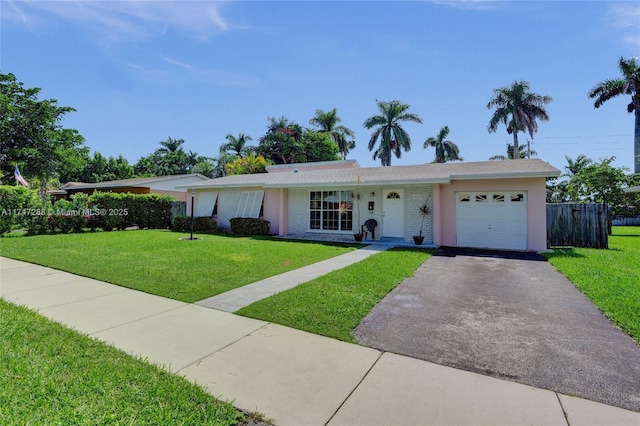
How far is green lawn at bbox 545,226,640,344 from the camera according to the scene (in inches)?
175

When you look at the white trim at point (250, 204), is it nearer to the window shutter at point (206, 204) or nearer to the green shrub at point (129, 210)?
the window shutter at point (206, 204)

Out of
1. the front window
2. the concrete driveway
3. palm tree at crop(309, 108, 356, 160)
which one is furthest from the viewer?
palm tree at crop(309, 108, 356, 160)

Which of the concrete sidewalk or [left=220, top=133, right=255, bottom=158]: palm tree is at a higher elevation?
[left=220, top=133, right=255, bottom=158]: palm tree

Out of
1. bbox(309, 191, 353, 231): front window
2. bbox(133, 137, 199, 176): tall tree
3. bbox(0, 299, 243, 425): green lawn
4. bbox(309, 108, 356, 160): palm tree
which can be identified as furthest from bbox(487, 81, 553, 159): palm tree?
bbox(133, 137, 199, 176): tall tree

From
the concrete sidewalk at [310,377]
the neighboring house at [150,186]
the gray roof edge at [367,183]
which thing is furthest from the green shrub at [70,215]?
the concrete sidewalk at [310,377]

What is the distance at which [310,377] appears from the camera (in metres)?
2.91

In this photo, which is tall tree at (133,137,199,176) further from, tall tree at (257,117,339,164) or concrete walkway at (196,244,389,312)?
concrete walkway at (196,244,389,312)

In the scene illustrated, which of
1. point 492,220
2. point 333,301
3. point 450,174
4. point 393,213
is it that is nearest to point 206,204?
point 393,213

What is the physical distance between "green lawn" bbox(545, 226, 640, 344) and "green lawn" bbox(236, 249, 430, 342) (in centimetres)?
331

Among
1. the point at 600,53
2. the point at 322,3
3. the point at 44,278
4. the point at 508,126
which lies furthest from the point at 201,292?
the point at 508,126

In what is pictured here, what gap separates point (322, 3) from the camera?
28.4 feet

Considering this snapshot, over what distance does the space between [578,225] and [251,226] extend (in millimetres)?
14593

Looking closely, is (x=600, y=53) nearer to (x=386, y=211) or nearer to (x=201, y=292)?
(x=386, y=211)

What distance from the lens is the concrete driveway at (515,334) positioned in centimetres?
294
